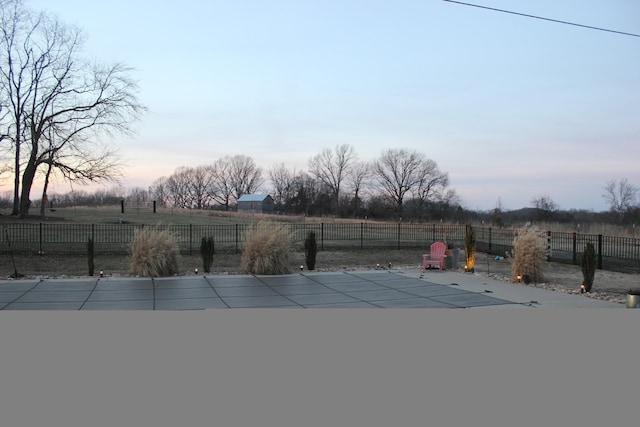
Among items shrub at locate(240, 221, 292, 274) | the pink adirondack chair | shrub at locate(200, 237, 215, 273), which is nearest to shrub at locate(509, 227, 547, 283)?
the pink adirondack chair

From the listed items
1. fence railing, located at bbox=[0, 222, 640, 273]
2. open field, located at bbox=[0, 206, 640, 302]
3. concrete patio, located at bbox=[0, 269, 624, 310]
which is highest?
fence railing, located at bbox=[0, 222, 640, 273]

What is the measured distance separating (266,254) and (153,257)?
2.81m

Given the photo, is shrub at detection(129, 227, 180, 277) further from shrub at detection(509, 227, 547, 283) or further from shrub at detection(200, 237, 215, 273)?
shrub at detection(509, 227, 547, 283)

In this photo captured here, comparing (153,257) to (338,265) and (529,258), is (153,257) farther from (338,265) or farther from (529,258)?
(529,258)

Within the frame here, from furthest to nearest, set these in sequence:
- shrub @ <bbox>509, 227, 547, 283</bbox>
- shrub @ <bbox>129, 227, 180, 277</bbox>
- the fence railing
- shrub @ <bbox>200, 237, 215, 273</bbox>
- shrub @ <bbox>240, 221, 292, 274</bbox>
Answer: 1. the fence railing
2. shrub @ <bbox>200, 237, 215, 273</bbox>
3. shrub @ <bbox>240, 221, 292, 274</bbox>
4. shrub @ <bbox>129, 227, 180, 277</bbox>
5. shrub @ <bbox>509, 227, 547, 283</bbox>

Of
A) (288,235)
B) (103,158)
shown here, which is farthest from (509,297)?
(103,158)

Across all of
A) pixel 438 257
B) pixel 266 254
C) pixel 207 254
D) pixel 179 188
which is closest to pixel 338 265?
pixel 438 257

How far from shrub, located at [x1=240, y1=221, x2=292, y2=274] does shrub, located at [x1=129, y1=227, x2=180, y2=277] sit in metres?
1.84

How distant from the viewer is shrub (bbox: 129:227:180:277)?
11.7 m

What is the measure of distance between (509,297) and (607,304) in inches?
63.7

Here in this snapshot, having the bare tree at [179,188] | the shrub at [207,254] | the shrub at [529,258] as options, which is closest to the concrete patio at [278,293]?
the shrub at [529,258]

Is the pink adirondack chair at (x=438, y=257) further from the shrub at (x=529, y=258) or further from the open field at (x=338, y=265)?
the shrub at (x=529, y=258)

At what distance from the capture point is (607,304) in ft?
27.4

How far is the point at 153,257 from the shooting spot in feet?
38.5
